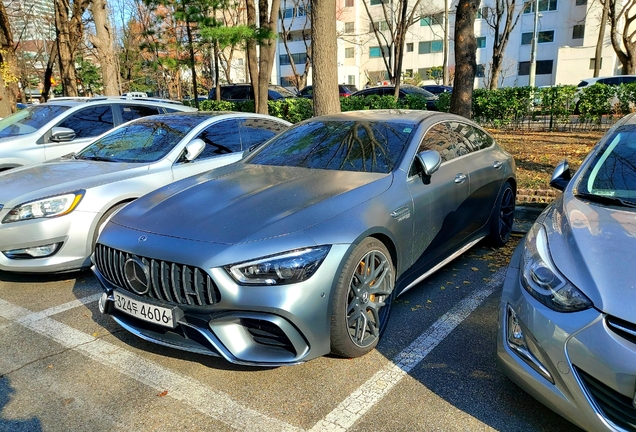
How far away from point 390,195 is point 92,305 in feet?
8.62

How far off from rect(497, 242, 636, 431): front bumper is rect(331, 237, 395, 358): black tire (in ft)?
3.12

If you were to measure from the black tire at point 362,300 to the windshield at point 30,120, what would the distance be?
5.92 meters

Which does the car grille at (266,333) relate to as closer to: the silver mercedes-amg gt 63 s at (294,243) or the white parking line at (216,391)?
the silver mercedes-amg gt 63 s at (294,243)

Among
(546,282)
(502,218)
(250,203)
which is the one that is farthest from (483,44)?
(546,282)

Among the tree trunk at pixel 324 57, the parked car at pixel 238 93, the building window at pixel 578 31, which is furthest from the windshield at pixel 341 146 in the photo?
the building window at pixel 578 31

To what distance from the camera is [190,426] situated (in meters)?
2.59

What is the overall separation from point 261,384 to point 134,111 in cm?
594

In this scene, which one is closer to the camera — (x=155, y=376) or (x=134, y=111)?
(x=155, y=376)

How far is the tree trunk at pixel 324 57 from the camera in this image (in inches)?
331

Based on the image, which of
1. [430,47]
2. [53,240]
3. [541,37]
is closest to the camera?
[53,240]

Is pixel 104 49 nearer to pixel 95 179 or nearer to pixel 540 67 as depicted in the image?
pixel 95 179

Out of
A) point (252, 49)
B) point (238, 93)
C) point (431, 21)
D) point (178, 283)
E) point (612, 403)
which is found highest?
point (431, 21)

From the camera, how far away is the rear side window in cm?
755

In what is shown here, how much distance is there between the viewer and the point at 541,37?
140ft
